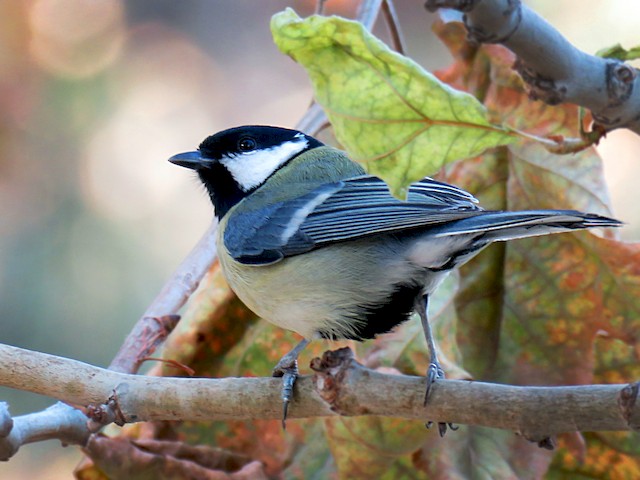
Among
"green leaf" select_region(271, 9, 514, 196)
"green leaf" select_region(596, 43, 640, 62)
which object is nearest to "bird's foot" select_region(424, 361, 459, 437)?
"green leaf" select_region(271, 9, 514, 196)

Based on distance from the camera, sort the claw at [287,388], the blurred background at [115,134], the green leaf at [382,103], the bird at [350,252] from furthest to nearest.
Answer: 1. the blurred background at [115,134]
2. the bird at [350,252]
3. the claw at [287,388]
4. the green leaf at [382,103]

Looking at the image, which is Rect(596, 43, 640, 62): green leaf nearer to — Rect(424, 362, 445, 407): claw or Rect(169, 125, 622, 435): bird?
Rect(169, 125, 622, 435): bird

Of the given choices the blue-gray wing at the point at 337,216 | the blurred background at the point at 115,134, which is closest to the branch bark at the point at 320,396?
the blue-gray wing at the point at 337,216

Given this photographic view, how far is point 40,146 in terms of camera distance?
2736mm

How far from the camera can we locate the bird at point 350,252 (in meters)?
1.37

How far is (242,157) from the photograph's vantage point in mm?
1826

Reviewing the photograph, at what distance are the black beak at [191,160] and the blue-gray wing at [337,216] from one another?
14 cm

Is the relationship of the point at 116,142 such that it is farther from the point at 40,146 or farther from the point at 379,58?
the point at 379,58

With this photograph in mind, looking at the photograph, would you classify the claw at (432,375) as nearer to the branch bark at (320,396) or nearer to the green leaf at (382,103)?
the branch bark at (320,396)

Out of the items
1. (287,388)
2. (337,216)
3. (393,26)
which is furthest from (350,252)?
(393,26)

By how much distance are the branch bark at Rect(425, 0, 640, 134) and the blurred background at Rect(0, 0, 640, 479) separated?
4.87 ft

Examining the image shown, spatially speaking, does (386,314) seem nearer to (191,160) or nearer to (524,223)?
(524,223)

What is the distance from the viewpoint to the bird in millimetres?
1365

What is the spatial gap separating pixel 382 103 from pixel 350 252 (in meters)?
0.60
